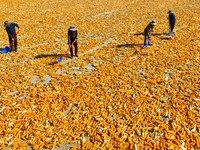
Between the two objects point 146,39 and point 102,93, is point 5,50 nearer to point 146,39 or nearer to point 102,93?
point 102,93

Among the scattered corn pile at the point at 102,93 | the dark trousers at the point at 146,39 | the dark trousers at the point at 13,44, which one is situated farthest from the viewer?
the dark trousers at the point at 146,39

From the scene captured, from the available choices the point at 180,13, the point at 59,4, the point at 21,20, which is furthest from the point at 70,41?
the point at 59,4

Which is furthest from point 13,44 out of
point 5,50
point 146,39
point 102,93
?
point 146,39

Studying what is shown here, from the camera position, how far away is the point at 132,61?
13883 millimetres

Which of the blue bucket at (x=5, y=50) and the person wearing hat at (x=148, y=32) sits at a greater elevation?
the person wearing hat at (x=148, y=32)

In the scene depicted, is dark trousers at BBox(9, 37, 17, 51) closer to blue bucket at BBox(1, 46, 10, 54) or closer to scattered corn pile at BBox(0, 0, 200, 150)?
blue bucket at BBox(1, 46, 10, 54)

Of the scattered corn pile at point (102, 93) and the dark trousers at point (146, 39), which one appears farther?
the dark trousers at point (146, 39)

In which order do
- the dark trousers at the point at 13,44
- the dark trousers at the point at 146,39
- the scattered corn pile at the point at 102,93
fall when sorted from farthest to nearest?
the dark trousers at the point at 146,39, the dark trousers at the point at 13,44, the scattered corn pile at the point at 102,93

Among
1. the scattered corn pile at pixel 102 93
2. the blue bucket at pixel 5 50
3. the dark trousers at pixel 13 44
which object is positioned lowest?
the scattered corn pile at pixel 102 93

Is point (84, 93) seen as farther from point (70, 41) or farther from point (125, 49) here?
point (125, 49)

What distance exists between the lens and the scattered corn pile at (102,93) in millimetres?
7633

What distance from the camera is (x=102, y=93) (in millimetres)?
10266

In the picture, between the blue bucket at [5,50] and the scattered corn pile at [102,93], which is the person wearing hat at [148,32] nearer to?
the scattered corn pile at [102,93]

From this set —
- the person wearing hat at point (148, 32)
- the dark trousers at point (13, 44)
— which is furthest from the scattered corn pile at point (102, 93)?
the dark trousers at point (13, 44)
